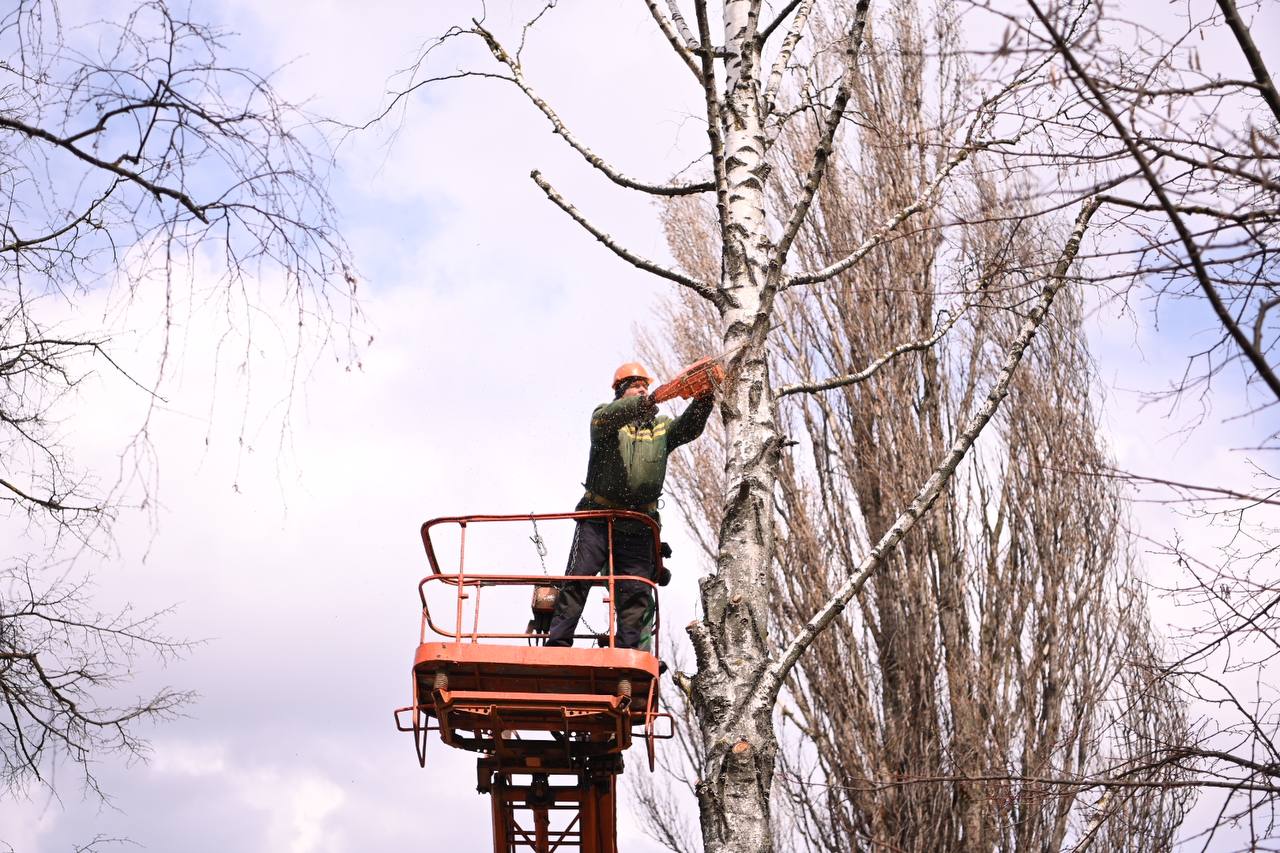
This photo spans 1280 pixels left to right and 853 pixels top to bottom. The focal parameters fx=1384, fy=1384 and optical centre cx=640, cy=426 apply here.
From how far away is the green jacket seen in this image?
6676 mm

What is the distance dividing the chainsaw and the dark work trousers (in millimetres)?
756

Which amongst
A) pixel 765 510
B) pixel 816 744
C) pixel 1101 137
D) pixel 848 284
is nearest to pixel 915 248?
pixel 848 284

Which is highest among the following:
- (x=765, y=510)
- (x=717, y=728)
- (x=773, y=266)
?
(x=773, y=266)

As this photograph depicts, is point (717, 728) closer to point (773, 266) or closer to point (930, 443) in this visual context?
point (773, 266)

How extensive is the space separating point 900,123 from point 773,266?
27.2 ft

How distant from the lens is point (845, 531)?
12406 mm

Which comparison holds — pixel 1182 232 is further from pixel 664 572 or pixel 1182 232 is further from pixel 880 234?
pixel 664 572

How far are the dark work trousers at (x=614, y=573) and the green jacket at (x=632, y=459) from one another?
0.49 ft

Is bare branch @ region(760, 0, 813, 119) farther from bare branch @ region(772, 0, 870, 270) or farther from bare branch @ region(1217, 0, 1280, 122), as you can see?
bare branch @ region(1217, 0, 1280, 122)

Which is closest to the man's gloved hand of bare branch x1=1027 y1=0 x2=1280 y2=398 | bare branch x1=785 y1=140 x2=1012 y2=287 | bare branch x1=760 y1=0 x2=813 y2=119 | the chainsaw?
the chainsaw

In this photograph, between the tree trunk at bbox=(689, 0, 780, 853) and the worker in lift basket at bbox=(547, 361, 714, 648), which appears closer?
the tree trunk at bbox=(689, 0, 780, 853)

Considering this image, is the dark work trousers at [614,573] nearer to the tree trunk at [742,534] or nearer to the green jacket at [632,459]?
the green jacket at [632,459]

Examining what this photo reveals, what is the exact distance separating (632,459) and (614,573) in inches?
24.1

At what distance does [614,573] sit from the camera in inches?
253
